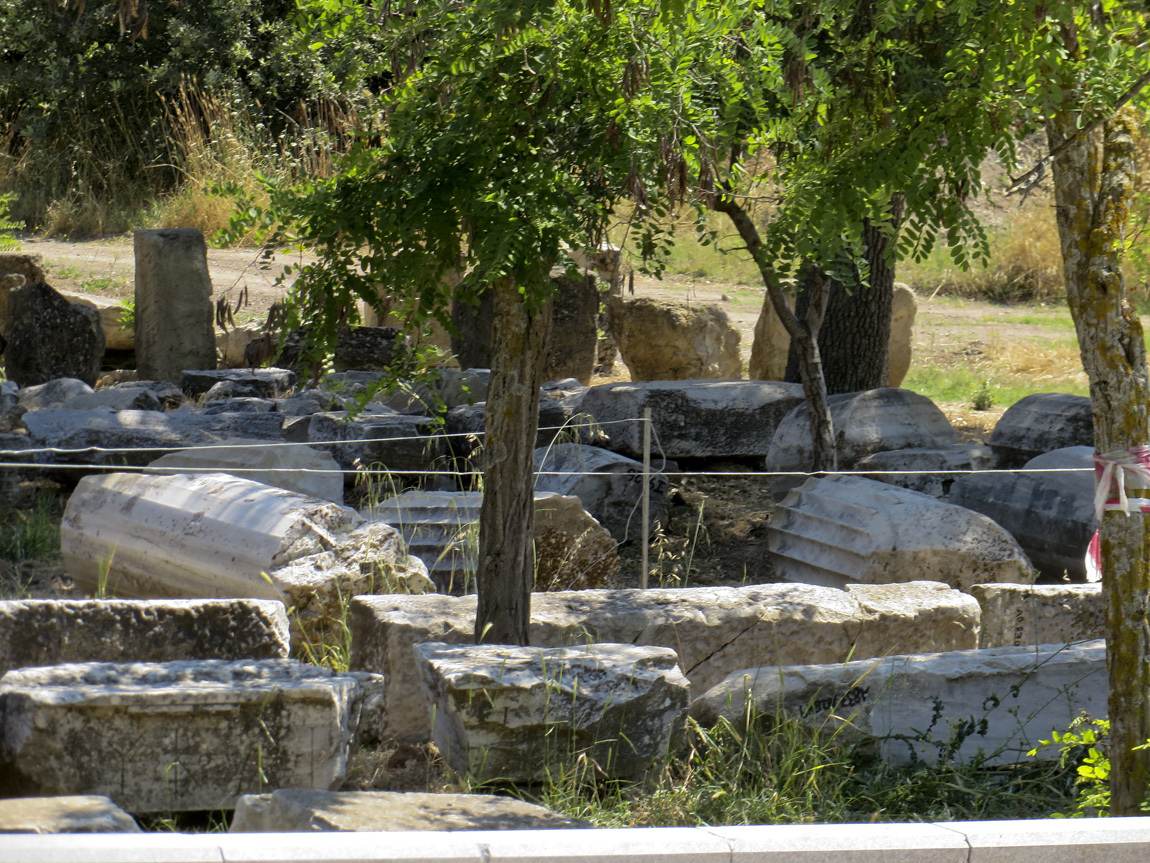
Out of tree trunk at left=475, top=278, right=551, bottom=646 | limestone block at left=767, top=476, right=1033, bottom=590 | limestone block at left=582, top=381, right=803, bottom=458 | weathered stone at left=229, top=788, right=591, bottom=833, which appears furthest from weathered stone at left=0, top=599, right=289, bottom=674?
limestone block at left=582, top=381, right=803, bottom=458

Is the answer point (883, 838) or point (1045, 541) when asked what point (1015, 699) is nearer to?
point (883, 838)

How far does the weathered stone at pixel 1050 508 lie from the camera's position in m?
5.83

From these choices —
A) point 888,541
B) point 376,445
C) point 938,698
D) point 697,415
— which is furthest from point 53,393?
point 938,698

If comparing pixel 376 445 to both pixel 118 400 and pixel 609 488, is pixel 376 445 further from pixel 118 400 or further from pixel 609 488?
pixel 118 400

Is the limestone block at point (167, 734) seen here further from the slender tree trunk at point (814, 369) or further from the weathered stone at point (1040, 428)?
the weathered stone at point (1040, 428)

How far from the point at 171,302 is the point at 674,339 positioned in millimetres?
4370

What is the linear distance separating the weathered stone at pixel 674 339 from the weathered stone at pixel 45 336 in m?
4.62

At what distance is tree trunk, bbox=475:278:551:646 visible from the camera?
368 centimetres

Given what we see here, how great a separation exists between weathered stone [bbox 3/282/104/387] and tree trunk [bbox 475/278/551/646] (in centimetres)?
717

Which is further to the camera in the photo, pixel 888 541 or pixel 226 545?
pixel 888 541

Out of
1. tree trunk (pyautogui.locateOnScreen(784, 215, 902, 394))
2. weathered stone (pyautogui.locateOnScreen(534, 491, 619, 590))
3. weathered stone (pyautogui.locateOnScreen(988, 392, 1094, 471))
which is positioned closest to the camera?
weathered stone (pyautogui.locateOnScreen(534, 491, 619, 590))

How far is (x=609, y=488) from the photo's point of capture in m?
6.43

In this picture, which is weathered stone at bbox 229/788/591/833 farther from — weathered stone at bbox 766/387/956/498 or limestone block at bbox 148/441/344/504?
weathered stone at bbox 766/387/956/498

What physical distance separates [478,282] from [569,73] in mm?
683
